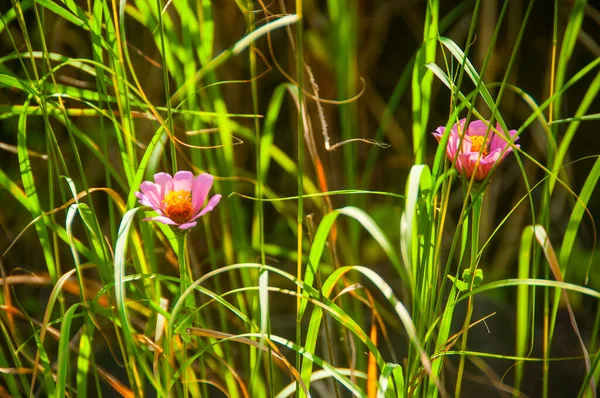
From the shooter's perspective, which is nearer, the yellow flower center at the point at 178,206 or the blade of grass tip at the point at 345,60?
the yellow flower center at the point at 178,206

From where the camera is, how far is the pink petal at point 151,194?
539mm

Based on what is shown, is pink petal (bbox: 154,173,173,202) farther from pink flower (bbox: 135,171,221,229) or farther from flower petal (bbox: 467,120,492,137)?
flower petal (bbox: 467,120,492,137)

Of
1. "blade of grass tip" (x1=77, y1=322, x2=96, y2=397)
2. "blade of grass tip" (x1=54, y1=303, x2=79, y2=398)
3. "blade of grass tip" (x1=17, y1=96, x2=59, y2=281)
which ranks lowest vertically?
"blade of grass tip" (x1=77, y1=322, x2=96, y2=397)

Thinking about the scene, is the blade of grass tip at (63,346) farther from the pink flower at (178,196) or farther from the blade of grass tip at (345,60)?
the blade of grass tip at (345,60)

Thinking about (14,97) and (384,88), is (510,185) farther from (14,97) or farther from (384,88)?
(14,97)

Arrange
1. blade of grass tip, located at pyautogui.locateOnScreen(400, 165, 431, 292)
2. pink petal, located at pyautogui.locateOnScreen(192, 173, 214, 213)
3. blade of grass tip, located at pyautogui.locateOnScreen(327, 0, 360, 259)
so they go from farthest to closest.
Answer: blade of grass tip, located at pyautogui.locateOnScreen(327, 0, 360, 259), pink petal, located at pyautogui.locateOnScreen(192, 173, 214, 213), blade of grass tip, located at pyautogui.locateOnScreen(400, 165, 431, 292)

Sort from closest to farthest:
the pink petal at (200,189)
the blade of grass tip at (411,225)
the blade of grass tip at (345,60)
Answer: the blade of grass tip at (411,225) → the pink petal at (200,189) → the blade of grass tip at (345,60)

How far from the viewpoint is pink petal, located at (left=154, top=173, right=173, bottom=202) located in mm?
568

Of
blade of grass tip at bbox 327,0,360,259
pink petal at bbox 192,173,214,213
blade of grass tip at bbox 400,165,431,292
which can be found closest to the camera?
blade of grass tip at bbox 400,165,431,292

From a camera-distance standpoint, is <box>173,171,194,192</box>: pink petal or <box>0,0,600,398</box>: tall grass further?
<box>0,0,600,398</box>: tall grass

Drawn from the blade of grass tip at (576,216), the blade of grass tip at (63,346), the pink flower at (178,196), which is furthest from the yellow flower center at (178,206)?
the blade of grass tip at (576,216)

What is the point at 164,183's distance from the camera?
0.58m

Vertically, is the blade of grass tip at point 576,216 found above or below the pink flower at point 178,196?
below

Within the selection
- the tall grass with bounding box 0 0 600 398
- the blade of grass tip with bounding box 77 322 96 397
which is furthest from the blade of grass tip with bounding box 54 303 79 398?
the tall grass with bounding box 0 0 600 398
